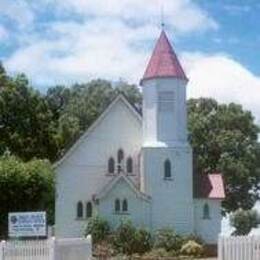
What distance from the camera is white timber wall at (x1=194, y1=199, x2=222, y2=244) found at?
6094 centimetres

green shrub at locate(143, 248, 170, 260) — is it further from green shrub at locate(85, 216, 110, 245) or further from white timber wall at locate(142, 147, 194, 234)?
white timber wall at locate(142, 147, 194, 234)

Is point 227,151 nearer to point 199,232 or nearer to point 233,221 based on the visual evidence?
point 233,221

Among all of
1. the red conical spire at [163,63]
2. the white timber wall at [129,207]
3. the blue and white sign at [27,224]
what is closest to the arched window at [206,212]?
the white timber wall at [129,207]

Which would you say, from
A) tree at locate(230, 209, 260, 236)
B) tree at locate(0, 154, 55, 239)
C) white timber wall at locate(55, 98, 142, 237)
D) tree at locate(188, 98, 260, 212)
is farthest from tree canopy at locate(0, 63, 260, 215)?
tree at locate(0, 154, 55, 239)

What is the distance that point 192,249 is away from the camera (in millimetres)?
56406

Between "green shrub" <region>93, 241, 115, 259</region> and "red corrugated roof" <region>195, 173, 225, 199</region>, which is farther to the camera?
"red corrugated roof" <region>195, 173, 225, 199</region>

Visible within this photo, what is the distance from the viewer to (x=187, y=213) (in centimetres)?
6034

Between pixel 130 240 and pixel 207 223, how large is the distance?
6.11 metres

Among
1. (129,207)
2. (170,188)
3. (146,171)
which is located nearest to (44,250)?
(129,207)

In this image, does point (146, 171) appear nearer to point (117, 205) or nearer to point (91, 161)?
point (117, 205)

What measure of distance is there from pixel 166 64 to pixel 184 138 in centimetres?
498

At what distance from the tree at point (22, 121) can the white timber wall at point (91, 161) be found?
857cm

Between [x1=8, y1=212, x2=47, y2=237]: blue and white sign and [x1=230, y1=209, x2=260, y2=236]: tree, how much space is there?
112ft

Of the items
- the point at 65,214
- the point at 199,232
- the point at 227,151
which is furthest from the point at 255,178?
the point at 65,214
